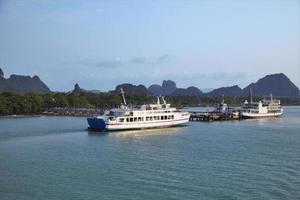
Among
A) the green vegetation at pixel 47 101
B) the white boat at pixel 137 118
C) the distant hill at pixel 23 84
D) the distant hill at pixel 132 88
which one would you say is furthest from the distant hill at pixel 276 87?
the white boat at pixel 137 118

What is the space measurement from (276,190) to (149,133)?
1741 centimetres

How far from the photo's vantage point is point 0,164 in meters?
18.4

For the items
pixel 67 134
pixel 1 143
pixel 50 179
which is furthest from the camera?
pixel 67 134

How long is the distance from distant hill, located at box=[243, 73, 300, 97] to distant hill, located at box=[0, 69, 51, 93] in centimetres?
6692

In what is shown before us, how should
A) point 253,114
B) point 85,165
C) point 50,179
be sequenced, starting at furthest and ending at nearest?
point 253,114 < point 85,165 < point 50,179

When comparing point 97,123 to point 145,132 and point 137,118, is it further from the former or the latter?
point 145,132

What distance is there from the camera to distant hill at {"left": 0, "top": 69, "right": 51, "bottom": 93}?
429ft

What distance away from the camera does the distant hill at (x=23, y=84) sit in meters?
131

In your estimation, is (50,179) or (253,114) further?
(253,114)

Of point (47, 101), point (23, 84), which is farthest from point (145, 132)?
point (23, 84)

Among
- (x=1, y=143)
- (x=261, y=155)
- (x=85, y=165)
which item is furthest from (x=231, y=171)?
(x=1, y=143)

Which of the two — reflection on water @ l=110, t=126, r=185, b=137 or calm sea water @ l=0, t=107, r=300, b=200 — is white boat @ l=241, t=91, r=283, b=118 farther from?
calm sea water @ l=0, t=107, r=300, b=200

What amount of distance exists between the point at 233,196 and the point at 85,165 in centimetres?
703

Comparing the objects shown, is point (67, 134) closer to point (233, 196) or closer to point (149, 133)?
point (149, 133)
